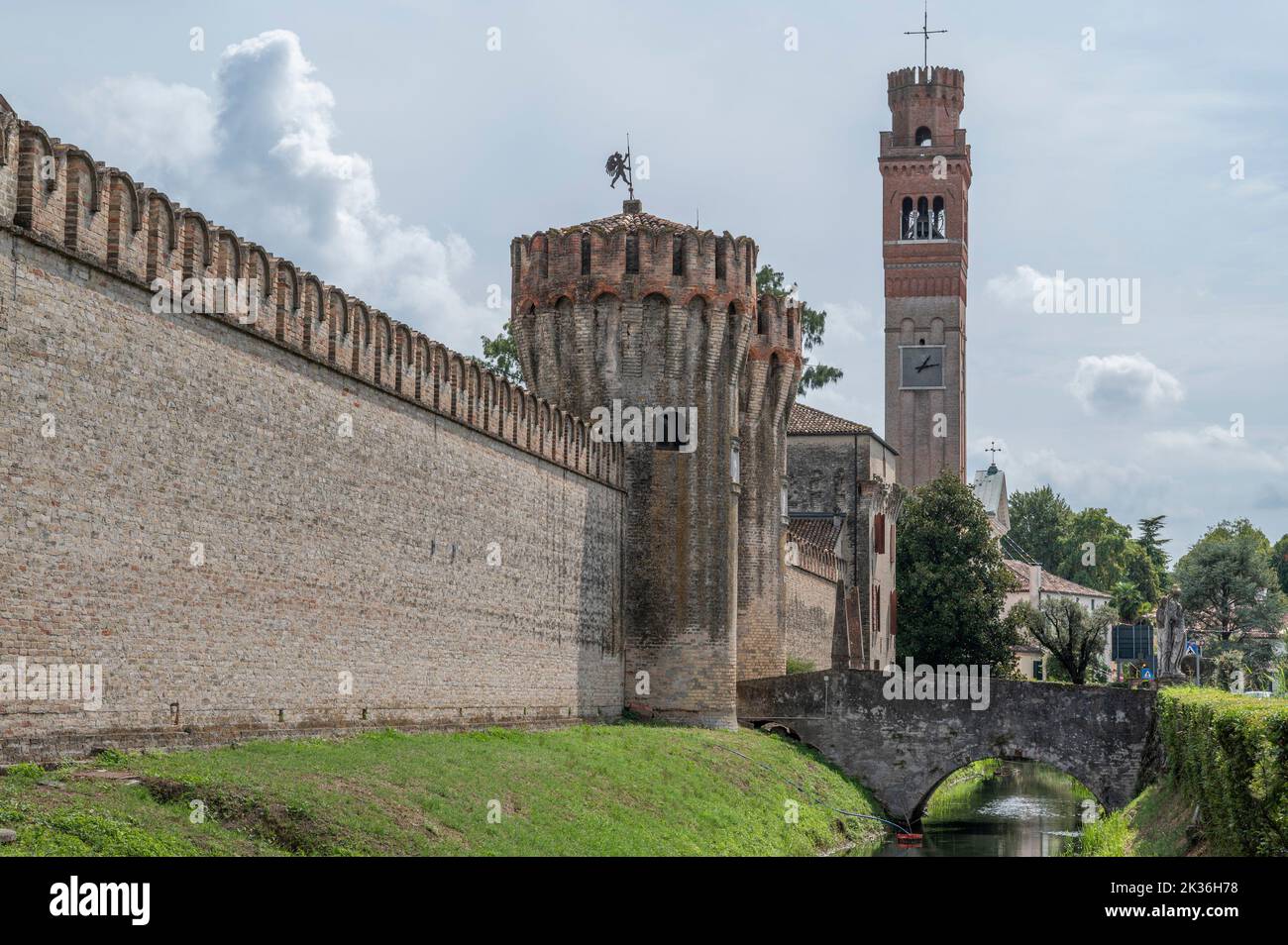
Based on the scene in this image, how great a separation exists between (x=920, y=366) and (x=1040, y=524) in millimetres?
32161

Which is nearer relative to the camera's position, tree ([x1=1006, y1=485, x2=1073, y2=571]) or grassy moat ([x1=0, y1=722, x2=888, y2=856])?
grassy moat ([x1=0, y1=722, x2=888, y2=856])

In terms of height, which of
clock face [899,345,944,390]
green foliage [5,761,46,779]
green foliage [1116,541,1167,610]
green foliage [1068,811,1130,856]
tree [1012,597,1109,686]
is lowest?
green foliage [1068,811,1130,856]

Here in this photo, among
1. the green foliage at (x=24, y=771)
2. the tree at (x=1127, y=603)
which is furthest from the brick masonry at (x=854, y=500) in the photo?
the green foliage at (x=24, y=771)

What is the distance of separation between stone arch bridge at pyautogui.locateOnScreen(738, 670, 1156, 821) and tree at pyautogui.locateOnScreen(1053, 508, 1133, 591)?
8244 centimetres

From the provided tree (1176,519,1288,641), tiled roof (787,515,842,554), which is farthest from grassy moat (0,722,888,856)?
tree (1176,519,1288,641)

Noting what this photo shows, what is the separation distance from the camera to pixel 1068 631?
63438 mm

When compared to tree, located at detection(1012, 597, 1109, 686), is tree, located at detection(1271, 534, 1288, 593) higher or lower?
higher

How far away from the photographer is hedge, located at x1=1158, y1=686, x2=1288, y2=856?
15.0 m

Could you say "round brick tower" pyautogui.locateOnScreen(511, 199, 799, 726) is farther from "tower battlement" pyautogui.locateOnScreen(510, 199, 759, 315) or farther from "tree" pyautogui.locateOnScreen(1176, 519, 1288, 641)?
"tree" pyautogui.locateOnScreen(1176, 519, 1288, 641)

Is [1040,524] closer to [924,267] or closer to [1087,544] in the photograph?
[1087,544]

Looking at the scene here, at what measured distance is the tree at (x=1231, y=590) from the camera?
82188 millimetres

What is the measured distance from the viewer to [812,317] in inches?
2598
